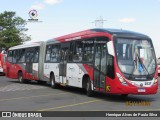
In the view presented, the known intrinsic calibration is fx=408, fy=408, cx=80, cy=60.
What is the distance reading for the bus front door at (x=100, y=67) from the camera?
16.6 meters

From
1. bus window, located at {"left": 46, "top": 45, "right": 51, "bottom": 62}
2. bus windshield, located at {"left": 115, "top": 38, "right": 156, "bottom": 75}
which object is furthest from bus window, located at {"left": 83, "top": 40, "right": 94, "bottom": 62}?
bus window, located at {"left": 46, "top": 45, "right": 51, "bottom": 62}

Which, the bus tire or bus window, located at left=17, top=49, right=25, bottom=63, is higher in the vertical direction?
bus window, located at left=17, top=49, right=25, bottom=63

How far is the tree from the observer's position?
76.6 metres

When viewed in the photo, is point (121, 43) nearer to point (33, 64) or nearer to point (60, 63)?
point (60, 63)

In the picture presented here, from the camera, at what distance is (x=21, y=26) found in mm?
81375

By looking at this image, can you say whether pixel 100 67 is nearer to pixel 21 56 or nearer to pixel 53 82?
Answer: pixel 53 82

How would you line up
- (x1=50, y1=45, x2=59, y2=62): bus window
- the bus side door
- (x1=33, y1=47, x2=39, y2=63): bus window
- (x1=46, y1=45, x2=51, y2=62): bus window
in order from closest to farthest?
the bus side door
(x1=50, y1=45, x2=59, y2=62): bus window
(x1=46, y1=45, x2=51, y2=62): bus window
(x1=33, y1=47, x2=39, y2=63): bus window

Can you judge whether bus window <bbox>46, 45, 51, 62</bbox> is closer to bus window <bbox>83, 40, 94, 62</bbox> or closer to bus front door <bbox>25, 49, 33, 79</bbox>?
bus front door <bbox>25, 49, 33, 79</bbox>

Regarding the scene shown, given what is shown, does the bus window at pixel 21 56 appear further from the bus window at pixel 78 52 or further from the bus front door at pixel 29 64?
the bus window at pixel 78 52

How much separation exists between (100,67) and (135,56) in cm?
159

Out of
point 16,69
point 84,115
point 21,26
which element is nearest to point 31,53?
point 16,69

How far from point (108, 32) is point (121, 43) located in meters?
0.75

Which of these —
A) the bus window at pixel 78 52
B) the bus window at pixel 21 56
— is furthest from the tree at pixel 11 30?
the bus window at pixel 78 52

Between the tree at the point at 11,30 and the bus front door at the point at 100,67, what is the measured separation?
197 ft
